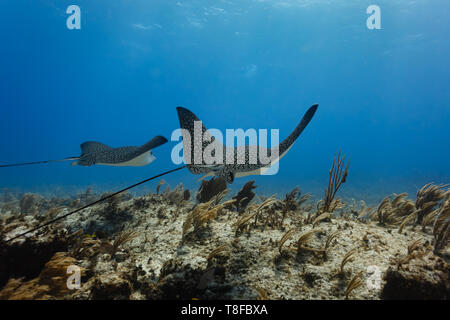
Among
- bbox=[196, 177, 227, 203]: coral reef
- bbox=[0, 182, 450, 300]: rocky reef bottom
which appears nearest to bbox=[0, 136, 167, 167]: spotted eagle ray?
bbox=[0, 182, 450, 300]: rocky reef bottom

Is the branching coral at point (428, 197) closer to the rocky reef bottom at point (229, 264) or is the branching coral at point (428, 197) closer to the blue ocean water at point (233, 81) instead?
the rocky reef bottom at point (229, 264)

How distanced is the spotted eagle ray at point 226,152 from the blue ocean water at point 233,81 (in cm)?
406

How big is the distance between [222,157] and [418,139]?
159 m

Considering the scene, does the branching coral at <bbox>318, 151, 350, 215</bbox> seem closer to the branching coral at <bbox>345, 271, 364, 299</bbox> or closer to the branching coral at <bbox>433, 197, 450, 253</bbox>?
the branching coral at <bbox>433, 197, 450, 253</bbox>

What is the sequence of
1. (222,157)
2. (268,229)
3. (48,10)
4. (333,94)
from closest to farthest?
(222,157) < (268,229) < (48,10) < (333,94)

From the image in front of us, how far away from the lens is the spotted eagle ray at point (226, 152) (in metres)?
3.42

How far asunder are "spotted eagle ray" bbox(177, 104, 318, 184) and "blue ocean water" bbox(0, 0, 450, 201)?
406cm

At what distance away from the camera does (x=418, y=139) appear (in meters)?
112

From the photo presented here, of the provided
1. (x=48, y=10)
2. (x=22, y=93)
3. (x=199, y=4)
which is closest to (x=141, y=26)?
(x=199, y=4)

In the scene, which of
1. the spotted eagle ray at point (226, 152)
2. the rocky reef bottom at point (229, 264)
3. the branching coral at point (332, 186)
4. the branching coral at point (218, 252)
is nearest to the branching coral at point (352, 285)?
the rocky reef bottom at point (229, 264)

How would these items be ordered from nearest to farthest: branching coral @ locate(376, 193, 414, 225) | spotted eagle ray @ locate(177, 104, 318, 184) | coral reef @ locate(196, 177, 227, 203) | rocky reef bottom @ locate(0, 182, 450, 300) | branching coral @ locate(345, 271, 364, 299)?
branching coral @ locate(345, 271, 364, 299)
rocky reef bottom @ locate(0, 182, 450, 300)
spotted eagle ray @ locate(177, 104, 318, 184)
branching coral @ locate(376, 193, 414, 225)
coral reef @ locate(196, 177, 227, 203)

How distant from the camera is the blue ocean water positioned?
3619 centimetres

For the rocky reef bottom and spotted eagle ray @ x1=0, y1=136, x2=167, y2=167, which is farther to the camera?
spotted eagle ray @ x1=0, y1=136, x2=167, y2=167
